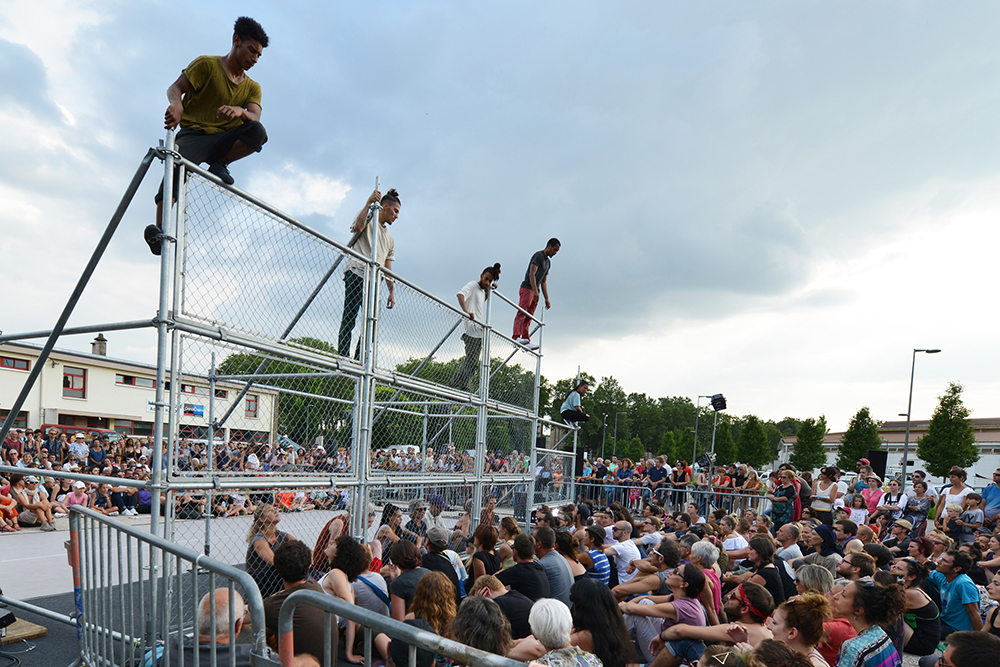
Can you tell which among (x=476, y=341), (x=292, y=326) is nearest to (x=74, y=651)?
(x=292, y=326)

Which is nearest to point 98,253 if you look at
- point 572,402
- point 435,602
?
point 435,602

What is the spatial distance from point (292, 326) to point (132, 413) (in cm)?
3441

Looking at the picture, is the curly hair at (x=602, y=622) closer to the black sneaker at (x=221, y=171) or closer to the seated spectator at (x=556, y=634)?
the seated spectator at (x=556, y=634)

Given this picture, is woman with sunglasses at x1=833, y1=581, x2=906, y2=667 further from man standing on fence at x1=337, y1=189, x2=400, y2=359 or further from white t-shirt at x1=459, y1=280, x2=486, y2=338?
white t-shirt at x1=459, y1=280, x2=486, y2=338

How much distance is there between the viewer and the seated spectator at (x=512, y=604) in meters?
4.74

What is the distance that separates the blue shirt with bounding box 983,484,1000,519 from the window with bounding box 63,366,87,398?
35590 millimetres

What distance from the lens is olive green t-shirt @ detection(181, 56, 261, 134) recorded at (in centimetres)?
439

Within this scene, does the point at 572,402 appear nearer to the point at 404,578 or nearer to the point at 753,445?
the point at 404,578

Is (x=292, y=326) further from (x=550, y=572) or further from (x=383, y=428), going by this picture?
(x=383, y=428)

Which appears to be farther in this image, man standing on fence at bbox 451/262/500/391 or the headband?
man standing on fence at bbox 451/262/500/391

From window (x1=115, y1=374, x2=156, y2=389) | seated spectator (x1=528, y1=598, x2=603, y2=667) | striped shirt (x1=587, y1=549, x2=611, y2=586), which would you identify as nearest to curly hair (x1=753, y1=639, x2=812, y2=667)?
seated spectator (x1=528, y1=598, x2=603, y2=667)

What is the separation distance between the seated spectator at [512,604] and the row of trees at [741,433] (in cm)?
1065

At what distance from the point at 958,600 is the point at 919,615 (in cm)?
84

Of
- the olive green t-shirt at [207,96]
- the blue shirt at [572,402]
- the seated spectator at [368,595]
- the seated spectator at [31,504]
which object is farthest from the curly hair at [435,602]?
the seated spectator at [31,504]
